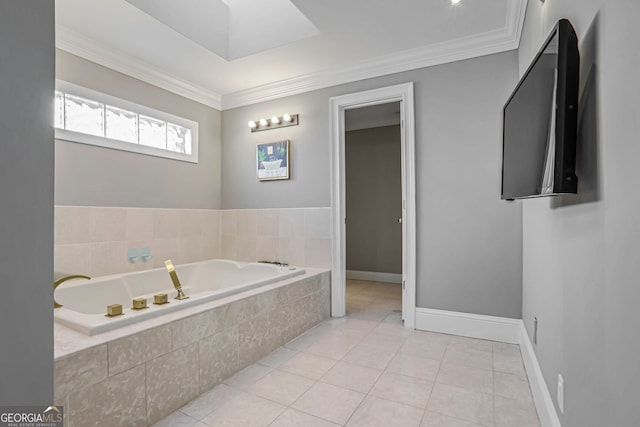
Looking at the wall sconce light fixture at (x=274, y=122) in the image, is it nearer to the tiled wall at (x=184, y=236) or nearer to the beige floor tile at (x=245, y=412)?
the tiled wall at (x=184, y=236)

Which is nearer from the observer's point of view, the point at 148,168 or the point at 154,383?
the point at 154,383

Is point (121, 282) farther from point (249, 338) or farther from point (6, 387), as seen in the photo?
point (6, 387)

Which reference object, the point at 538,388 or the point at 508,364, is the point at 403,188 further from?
the point at 538,388

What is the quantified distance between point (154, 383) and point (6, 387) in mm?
1293

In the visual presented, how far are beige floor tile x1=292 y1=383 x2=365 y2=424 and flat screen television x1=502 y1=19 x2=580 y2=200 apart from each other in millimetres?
1381

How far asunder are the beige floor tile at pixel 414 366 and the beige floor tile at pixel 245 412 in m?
0.84

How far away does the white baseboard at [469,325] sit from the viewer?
2.61m

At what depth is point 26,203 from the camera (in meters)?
0.52

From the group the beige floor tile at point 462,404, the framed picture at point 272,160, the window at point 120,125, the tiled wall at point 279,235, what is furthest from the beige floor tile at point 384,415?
the window at point 120,125

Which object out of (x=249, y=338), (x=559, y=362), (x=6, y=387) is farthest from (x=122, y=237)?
(x=559, y=362)

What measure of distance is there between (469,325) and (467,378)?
771 mm

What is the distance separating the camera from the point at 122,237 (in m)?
2.93

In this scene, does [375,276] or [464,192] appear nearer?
[464,192]

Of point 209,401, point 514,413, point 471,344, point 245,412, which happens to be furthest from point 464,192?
point 209,401
